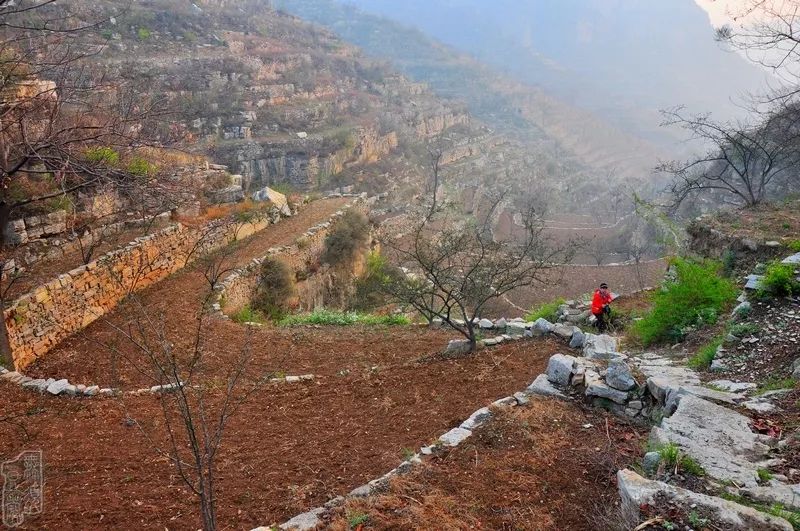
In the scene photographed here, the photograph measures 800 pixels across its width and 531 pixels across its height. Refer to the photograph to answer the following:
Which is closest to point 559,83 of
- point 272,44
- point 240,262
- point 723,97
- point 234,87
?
point 723,97

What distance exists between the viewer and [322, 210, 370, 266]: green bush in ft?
63.4

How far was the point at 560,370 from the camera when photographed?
609 cm

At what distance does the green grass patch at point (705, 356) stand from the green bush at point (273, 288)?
10.8 metres

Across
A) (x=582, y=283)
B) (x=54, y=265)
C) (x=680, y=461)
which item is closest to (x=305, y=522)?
(x=680, y=461)

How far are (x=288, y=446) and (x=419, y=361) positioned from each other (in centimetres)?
318

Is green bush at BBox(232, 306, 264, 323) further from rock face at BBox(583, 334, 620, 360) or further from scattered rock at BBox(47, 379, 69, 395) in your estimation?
rock face at BBox(583, 334, 620, 360)

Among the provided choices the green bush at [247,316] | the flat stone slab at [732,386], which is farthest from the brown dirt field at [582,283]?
the flat stone slab at [732,386]

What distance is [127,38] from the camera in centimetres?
3522

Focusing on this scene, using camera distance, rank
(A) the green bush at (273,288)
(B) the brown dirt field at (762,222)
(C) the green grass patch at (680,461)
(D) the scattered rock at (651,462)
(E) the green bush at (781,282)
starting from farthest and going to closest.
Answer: (A) the green bush at (273,288), (B) the brown dirt field at (762,222), (E) the green bush at (781,282), (D) the scattered rock at (651,462), (C) the green grass patch at (680,461)

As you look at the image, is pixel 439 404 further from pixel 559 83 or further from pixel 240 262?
pixel 559 83

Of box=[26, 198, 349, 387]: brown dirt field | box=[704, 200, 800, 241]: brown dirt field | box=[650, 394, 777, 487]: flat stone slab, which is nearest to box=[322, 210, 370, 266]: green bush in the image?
box=[26, 198, 349, 387]: brown dirt field

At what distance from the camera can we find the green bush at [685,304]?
8180mm

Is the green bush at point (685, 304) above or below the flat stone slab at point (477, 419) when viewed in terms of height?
above

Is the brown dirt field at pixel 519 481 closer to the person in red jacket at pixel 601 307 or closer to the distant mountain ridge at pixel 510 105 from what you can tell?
the person in red jacket at pixel 601 307
